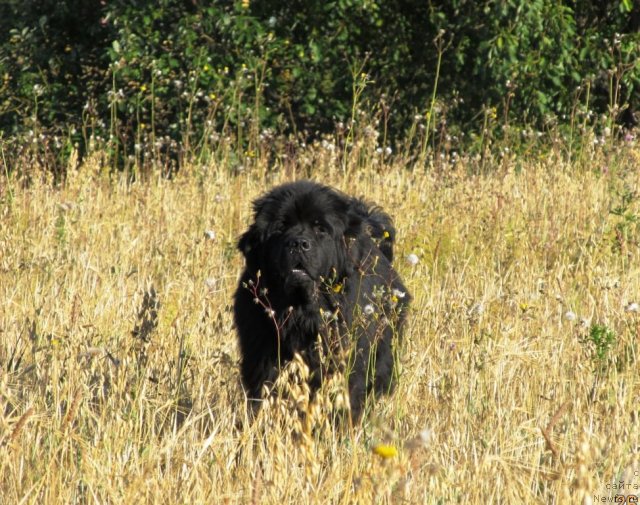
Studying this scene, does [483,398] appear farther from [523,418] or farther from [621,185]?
[621,185]

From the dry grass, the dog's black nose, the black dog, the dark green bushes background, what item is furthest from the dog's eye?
the dark green bushes background

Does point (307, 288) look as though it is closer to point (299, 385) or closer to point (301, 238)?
point (301, 238)

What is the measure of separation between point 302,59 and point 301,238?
7.38 metres

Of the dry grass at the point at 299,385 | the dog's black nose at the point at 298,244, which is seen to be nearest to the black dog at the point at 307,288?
the dog's black nose at the point at 298,244

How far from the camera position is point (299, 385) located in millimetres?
4305

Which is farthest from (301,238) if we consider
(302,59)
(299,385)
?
(302,59)

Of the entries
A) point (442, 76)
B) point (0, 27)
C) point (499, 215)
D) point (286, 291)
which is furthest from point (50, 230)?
point (0, 27)

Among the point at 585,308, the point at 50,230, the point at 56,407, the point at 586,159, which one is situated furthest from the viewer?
the point at 586,159

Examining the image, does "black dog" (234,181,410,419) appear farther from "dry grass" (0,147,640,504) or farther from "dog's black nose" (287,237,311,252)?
"dry grass" (0,147,640,504)

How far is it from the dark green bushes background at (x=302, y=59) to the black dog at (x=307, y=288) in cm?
527

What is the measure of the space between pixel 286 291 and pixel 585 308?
1.84m

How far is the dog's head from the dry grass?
1.13 ft

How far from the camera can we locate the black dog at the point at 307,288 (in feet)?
15.6

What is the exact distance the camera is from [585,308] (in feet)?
18.6
